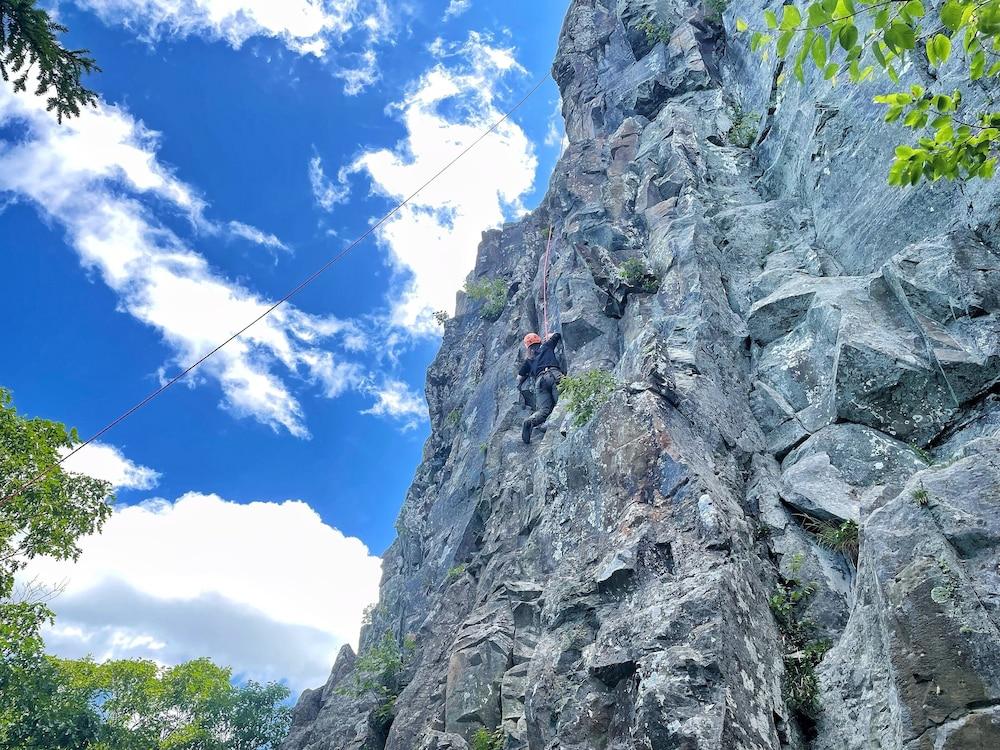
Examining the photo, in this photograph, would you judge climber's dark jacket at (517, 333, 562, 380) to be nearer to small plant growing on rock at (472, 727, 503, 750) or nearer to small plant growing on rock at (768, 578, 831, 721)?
small plant growing on rock at (472, 727, 503, 750)

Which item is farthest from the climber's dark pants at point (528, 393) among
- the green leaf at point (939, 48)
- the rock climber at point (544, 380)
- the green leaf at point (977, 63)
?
the green leaf at point (939, 48)

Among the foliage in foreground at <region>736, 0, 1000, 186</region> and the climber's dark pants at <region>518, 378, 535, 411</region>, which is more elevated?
the climber's dark pants at <region>518, 378, 535, 411</region>

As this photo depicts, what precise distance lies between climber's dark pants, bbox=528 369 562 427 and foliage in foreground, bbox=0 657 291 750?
2246cm

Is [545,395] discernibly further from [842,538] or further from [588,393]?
[842,538]

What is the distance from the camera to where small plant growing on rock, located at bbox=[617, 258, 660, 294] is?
1668 cm

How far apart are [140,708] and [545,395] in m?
26.9

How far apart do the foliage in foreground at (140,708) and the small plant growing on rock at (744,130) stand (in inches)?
1261

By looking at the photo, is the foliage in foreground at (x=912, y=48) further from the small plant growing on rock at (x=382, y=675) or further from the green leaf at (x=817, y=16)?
the small plant growing on rock at (x=382, y=675)

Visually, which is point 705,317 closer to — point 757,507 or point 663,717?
point 757,507

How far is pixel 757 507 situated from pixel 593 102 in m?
23.5

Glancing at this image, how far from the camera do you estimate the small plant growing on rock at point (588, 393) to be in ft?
40.5

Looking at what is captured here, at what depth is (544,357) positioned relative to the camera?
64.3 feet

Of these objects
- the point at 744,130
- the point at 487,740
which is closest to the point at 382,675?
the point at 487,740

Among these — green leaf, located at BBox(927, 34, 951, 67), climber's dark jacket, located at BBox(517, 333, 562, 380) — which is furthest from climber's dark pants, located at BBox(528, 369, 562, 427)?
green leaf, located at BBox(927, 34, 951, 67)
